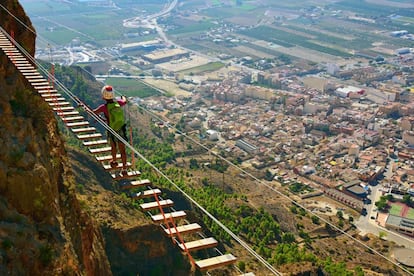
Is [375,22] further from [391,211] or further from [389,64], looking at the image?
[391,211]

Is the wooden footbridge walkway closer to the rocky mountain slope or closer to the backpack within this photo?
the rocky mountain slope

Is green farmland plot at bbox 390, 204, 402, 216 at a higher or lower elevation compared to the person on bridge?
lower

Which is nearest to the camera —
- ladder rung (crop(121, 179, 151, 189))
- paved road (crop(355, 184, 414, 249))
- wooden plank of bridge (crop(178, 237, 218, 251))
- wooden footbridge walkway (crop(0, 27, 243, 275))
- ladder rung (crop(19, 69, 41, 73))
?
wooden plank of bridge (crop(178, 237, 218, 251))

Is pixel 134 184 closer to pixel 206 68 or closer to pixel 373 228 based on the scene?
pixel 373 228

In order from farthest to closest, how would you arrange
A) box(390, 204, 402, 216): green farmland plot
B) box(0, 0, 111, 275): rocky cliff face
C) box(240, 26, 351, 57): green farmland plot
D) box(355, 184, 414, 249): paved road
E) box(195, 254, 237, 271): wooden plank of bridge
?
box(240, 26, 351, 57): green farmland plot < box(390, 204, 402, 216): green farmland plot < box(355, 184, 414, 249): paved road < box(195, 254, 237, 271): wooden plank of bridge < box(0, 0, 111, 275): rocky cliff face

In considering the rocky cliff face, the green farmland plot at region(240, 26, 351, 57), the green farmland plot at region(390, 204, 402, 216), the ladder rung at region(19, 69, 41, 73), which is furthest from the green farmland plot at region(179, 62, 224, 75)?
the rocky cliff face

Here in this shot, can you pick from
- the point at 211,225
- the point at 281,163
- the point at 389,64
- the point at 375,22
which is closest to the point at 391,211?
the point at 281,163
